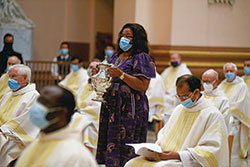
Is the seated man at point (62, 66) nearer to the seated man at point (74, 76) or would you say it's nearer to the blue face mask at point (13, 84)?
the seated man at point (74, 76)

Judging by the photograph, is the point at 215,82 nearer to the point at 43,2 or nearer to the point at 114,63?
the point at 114,63

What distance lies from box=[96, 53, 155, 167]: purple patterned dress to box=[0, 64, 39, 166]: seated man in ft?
4.04

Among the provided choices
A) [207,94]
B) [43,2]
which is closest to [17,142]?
[207,94]

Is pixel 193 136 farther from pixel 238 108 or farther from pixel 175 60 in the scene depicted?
pixel 175 60

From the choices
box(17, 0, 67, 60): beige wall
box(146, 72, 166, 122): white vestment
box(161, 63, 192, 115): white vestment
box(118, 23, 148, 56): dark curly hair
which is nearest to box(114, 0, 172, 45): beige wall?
box(161, 63, 192, 115): white vestment

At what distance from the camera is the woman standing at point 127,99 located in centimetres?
479

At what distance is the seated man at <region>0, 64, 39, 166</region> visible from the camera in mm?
5625

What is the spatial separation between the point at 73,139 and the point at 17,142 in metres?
3.05

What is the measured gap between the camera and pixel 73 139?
9.23 feet

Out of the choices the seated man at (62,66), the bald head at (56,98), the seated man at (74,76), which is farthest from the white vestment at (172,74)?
the bald head at (56,98)

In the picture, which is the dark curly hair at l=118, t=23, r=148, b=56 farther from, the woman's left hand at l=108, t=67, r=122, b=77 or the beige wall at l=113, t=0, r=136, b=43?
the beige wall at l=113, t=0, r=136, b=43

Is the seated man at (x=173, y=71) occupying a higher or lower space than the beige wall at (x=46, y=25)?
lower

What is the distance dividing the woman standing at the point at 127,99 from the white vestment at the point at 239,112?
10.7ft

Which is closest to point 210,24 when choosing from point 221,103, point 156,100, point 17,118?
point 156,100
